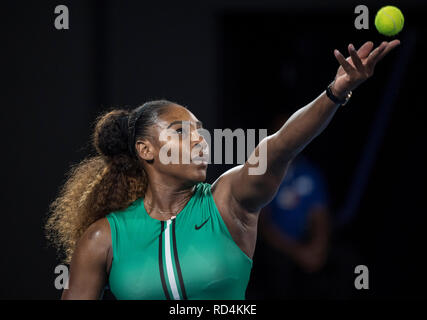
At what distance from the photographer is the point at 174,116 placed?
223 cm

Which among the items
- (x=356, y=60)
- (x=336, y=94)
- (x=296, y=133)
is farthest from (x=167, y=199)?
(x=356, y=60)

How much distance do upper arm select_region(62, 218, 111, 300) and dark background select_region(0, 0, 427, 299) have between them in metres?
1.97

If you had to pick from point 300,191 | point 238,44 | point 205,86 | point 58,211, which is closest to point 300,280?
point 300,191

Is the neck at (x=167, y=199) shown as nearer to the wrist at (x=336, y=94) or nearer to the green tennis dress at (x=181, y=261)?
the green tennis dress at (x=181, y=261)

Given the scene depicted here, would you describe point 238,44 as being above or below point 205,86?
above

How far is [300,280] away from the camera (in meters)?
4.16

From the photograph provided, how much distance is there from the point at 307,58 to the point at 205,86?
113cm

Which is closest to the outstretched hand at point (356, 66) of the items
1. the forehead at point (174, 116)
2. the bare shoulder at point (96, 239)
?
the forehead at point (174, 116)

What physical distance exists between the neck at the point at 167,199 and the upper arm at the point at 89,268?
0.66ft

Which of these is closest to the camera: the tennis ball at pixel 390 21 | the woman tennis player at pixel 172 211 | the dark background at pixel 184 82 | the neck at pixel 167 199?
the woman tennis player at pixel 172 211

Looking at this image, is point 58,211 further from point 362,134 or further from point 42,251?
point 362,134

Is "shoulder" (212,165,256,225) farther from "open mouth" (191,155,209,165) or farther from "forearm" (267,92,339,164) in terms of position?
"forearm" (267,92,339,164)

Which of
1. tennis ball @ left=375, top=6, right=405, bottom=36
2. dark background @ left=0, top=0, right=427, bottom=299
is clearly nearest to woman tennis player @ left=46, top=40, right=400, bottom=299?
tennis ball @ left=375, top=6, right=405, bottom=36

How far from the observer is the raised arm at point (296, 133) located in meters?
1.83
